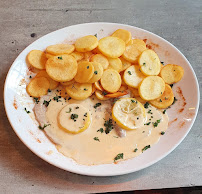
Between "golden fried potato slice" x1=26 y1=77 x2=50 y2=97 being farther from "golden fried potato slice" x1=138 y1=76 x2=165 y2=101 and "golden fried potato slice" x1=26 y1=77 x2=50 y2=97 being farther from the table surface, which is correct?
"golden fried potato slice" x1=138 y1=76 x2=165 y2=101

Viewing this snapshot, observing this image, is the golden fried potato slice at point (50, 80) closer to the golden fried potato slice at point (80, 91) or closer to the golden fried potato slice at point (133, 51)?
the golden fried potato slice at point (80, 91)

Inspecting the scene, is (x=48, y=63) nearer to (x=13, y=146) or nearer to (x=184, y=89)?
(x=13, y=146)

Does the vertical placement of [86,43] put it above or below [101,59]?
above

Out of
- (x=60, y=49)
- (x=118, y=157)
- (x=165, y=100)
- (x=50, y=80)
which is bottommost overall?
(x=118, y=157)

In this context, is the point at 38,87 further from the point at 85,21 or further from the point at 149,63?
the point at 85,21

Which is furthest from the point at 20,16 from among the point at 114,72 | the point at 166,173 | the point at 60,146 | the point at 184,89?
the point at 166,173

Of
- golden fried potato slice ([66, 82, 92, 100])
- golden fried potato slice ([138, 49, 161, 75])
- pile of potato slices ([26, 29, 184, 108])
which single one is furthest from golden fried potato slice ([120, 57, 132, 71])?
golden fried potato slice ([66, 82, 92, 100])

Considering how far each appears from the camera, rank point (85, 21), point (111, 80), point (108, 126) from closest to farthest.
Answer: point (108, 126) < point (111, 80) < point (85, 21)

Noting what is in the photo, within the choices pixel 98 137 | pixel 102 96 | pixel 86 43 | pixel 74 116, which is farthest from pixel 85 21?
pixel 98 137
